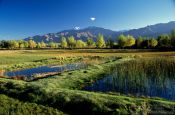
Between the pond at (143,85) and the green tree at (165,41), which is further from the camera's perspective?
the green tree at (165,41)

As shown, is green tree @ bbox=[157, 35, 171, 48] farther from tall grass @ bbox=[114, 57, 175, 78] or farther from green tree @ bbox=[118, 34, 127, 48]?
tall grass @ bbox=[114, 57, 175, 78]

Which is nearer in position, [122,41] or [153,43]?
[153,43]

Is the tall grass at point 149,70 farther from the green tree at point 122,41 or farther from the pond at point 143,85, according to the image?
the green tree at point 122,41

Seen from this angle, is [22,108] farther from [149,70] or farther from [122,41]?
[122,41]

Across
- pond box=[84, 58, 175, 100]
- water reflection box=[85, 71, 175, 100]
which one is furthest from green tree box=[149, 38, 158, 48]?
water reflection box=[85, 71, 175, 100]

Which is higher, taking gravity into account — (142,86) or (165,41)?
(165,41)

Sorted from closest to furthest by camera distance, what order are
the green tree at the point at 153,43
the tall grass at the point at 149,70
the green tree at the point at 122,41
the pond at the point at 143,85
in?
the pond at the point at 143,85 → the tall grass at the point at 149,70 → the green tree at the point at 153,43 → the green tree at the point at 122,41

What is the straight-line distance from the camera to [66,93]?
26.4 m

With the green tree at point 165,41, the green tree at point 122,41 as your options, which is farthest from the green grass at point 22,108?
the green tree at point 122,41

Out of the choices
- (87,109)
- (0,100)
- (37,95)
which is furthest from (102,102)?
(0,100)

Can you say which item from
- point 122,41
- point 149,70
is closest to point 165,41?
point 122,41

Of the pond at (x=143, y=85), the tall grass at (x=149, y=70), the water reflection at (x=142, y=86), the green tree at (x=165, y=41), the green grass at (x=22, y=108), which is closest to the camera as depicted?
the green grass at (x=22, y=108)

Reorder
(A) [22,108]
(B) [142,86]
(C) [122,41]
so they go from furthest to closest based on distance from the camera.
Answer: (C) [122,41] → (B) [142,86] → (A) [22,108]

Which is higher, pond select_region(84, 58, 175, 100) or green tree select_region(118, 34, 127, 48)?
green tree select_region(118, 34, 127, 48)
